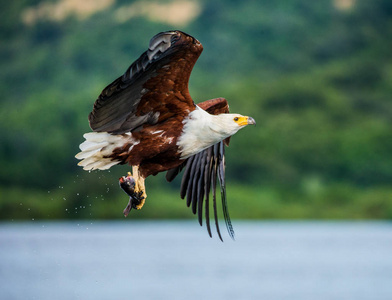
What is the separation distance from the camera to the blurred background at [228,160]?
65.8 feet

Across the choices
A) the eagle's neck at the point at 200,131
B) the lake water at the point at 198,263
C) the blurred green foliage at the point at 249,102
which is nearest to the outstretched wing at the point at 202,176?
the eagle's neck at the point at 200,131

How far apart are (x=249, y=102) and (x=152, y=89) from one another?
40.1m

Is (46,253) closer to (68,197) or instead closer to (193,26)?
(68,197)

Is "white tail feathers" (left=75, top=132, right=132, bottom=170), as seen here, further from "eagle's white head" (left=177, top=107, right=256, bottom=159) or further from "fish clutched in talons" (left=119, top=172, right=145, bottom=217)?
"eagle's white head" (left=177, top=107, right=256, bottom=159)

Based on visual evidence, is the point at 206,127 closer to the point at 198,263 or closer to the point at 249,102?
the point at 198,263

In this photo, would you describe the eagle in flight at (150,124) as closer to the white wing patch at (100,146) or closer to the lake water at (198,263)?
the white wing patch at (100,146)

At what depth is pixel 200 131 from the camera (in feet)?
23.2

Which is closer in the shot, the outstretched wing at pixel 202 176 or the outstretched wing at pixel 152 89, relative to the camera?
the outstretched wing at pixel 152 89

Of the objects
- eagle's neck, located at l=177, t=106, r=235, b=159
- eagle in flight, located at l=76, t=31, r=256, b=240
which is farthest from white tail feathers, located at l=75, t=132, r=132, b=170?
eagle's neck, located at l=177, t=106, r=235, b=159

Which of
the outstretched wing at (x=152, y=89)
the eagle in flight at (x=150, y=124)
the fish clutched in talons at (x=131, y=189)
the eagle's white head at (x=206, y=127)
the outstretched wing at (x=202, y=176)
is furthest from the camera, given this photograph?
the outstretched wing at (x=202, y=176)

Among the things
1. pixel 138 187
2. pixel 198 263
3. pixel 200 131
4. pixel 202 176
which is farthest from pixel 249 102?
pixel 138 187

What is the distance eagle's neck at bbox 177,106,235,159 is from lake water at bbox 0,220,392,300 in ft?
32.9

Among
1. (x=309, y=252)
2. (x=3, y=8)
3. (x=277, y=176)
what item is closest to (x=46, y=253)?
(x=309, y=252)

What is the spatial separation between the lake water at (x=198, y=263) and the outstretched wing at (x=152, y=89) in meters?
10.0
